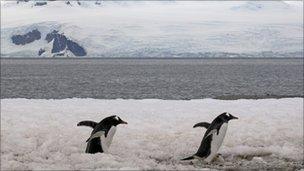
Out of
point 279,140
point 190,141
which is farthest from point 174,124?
point 279,140

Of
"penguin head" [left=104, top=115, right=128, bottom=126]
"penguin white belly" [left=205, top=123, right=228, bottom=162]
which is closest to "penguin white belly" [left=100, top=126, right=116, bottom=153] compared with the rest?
"penguin head" [left=104, top=115, right=128, bottom=126]

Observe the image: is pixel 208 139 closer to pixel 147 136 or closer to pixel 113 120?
pixel 113 120

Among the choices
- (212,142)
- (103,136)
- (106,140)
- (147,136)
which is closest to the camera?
(212,142)

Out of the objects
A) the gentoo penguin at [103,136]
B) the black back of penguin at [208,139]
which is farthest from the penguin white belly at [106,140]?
the black back of penguin at [208,139]

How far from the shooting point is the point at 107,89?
86.1 m

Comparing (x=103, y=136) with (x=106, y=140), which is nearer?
(x=103, y=136)

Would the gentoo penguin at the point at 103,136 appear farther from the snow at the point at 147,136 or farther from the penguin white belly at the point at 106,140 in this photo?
the snow at the point at 147,136

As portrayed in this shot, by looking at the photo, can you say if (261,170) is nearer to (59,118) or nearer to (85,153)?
(85,153)

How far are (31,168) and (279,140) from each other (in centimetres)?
703

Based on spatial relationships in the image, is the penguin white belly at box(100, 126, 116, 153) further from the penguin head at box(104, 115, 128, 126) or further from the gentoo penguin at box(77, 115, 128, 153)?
the penguin head at box(104, 115, 128, 126)

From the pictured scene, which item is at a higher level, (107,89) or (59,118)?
(59,118)

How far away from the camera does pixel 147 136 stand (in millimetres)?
14867

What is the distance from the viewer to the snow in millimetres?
12000

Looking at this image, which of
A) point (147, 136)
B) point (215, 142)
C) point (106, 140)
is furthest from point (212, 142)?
point (147, 136)
